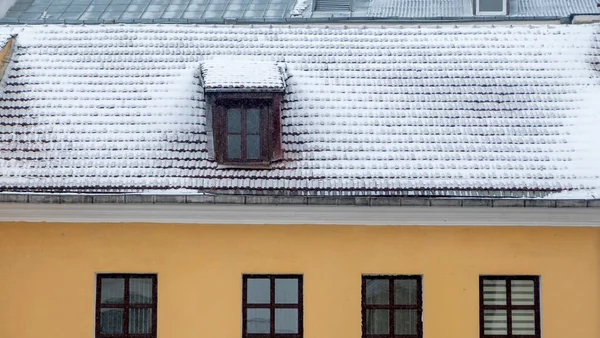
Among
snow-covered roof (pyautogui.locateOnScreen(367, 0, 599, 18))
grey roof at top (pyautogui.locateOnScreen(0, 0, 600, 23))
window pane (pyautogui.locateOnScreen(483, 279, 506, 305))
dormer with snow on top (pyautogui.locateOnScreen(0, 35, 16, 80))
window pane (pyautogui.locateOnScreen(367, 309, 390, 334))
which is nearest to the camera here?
window pane (pyautogui.locateOnScreen(367, 309, 390, 334))

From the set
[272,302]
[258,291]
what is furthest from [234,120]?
[272,302]

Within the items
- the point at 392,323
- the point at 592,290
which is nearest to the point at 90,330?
the point at 392,323

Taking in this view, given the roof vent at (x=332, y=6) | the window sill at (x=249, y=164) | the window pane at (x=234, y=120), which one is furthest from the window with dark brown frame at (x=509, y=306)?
the roof vent at (x=332, y=6)

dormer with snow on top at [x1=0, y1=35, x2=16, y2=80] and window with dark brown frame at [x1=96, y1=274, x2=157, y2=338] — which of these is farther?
dormer with snow on top at [x1=0, y1=35, x2=16, y2=80]

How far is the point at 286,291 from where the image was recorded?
13.6m

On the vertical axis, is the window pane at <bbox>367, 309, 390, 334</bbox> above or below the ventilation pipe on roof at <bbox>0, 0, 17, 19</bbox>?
below

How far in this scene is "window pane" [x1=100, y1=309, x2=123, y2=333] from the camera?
44.2 feet

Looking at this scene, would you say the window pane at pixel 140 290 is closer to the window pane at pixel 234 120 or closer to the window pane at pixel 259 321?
the window pane at pixel 259 321

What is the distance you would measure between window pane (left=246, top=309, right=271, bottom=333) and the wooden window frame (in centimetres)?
228

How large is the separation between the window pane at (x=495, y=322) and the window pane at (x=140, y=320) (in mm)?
5187

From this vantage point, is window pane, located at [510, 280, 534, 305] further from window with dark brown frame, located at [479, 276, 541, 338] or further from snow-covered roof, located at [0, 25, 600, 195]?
snow-covered roof, located at [0, 25, 600, 195]

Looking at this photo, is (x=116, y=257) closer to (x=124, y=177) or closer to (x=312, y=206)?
(x=124, y=177)

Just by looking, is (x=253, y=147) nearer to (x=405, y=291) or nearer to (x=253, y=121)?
(x=253, y=121)

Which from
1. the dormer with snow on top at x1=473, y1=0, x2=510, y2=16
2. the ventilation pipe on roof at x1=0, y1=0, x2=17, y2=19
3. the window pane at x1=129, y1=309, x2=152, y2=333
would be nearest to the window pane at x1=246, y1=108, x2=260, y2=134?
the window pane at x1=129, y1=309, x2=152, y2=333
